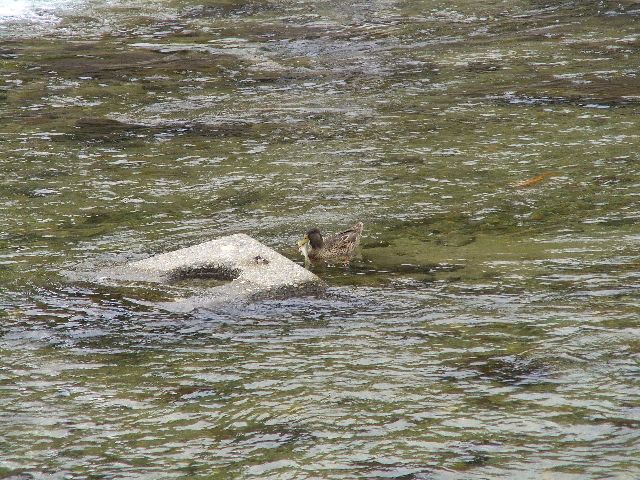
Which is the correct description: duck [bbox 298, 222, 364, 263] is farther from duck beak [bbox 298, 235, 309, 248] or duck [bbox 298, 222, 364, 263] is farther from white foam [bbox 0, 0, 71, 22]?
white foam [bbox 0, 0, 71, 22]

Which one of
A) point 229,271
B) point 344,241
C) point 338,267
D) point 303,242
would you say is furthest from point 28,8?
point 229,271

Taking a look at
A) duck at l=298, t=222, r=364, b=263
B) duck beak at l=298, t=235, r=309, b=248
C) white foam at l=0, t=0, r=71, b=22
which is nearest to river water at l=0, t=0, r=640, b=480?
duck at l=298, t=222, r=364, b=263

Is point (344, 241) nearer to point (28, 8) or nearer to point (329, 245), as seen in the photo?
point (329, 245)

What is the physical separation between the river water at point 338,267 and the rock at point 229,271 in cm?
15

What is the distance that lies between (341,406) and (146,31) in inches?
543

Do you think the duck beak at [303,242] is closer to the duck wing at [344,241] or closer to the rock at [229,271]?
the duck wing at [344,241]

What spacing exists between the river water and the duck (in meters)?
0.14

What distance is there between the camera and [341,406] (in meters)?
5.37

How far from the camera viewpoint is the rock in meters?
6.82

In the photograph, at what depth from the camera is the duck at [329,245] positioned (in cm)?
758

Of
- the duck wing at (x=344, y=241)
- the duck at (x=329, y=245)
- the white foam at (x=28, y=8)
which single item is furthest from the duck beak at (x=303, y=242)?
the white foam at (x=28, y=8)

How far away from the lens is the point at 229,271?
717 cm

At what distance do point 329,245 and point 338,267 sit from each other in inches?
6.7

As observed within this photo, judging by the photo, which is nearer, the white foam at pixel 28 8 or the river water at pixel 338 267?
the river water at pixel 338 267
